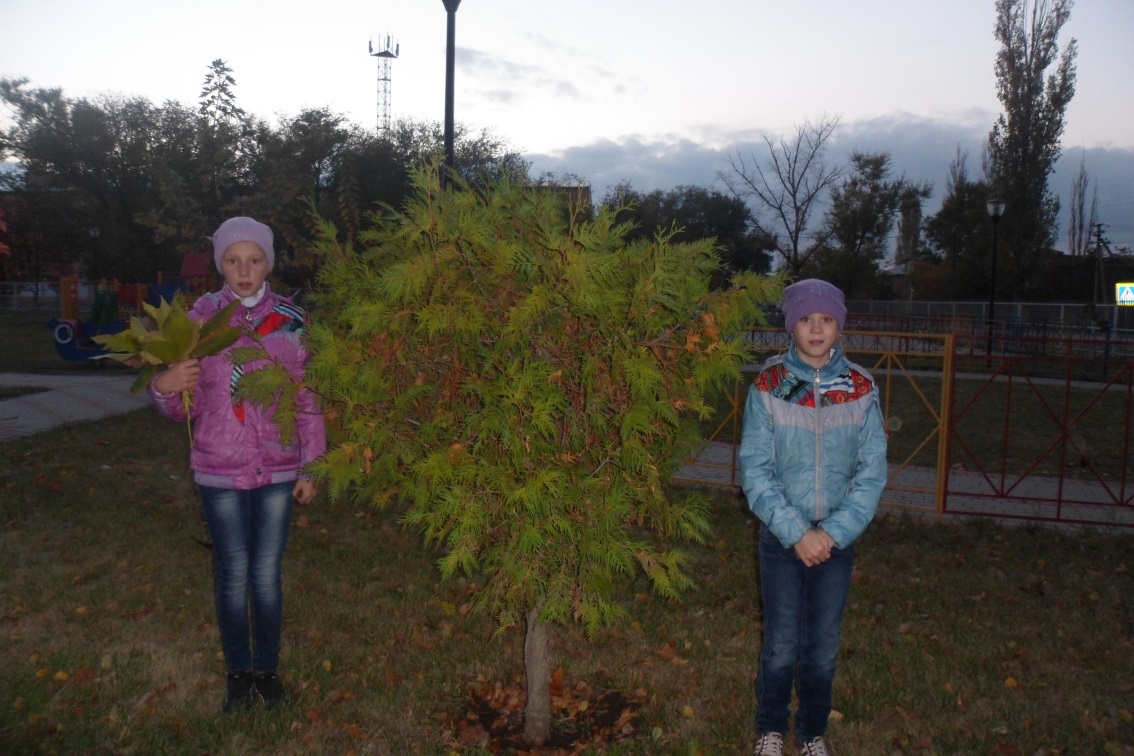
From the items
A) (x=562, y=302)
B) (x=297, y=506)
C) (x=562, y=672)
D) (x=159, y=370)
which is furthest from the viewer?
(x=297, y=506)

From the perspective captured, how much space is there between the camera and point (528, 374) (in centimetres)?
267

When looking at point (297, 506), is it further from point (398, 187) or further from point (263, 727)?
point (398, 187)

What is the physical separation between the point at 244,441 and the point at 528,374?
1.35m

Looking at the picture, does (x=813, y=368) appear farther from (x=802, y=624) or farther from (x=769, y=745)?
(x=769, y=745)

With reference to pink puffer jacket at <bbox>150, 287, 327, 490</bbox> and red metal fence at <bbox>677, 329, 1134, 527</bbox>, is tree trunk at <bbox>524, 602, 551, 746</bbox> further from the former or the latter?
pink puffer jacket at <bbox>150, 287, 327, 490</bbox>

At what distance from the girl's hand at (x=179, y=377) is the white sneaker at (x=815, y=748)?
2.71m

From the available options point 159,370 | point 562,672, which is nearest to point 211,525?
point 159,370

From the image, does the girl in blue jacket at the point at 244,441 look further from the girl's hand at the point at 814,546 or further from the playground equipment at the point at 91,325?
the playground equipment at the point at 91,325

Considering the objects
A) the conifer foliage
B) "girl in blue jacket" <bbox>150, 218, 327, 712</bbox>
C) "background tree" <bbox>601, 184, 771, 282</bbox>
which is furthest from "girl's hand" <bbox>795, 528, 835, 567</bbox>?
"background tree" <bbox>601, 184, 771, 282</bbox>

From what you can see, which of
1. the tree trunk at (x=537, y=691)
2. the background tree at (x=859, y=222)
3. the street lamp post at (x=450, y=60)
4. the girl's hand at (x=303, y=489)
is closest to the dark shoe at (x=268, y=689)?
the girl's hand at (x=303, y=489)

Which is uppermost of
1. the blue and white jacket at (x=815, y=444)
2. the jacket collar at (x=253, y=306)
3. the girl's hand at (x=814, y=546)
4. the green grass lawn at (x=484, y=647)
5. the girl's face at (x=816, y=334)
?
the jacket collar at (x=253, y=306)

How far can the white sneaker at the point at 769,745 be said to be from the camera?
3369 millimetres

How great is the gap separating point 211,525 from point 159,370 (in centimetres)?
66

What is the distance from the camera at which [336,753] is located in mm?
3496
